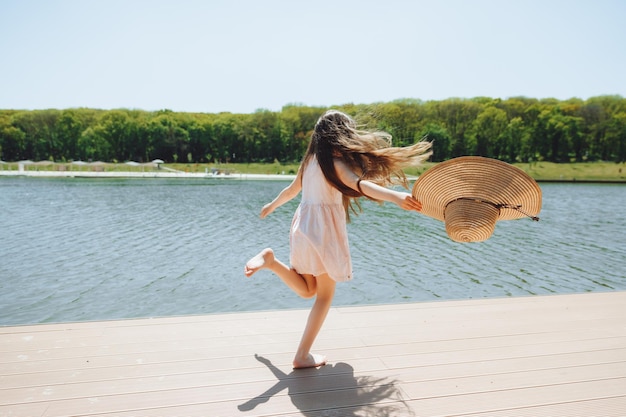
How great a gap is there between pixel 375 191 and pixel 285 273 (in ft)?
2.41

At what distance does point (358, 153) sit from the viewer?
2674 mm

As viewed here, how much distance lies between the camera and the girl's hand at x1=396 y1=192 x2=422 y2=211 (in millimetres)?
2371

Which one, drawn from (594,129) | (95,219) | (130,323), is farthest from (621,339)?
(594,129)

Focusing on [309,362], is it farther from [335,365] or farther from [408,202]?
[408,202]

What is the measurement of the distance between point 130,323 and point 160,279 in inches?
237

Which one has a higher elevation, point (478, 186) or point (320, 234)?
point (478, 186)

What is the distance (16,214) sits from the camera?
19875mm

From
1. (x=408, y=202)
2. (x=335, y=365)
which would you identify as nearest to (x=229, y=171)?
(x=335, y=365)

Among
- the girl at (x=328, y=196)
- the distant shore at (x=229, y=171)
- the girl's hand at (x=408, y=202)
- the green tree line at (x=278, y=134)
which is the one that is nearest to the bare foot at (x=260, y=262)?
the girl at (x=328, y=196)

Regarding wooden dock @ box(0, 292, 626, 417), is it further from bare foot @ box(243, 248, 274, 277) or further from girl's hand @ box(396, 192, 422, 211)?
girl's hand @ box(396, 192, 422, 211)

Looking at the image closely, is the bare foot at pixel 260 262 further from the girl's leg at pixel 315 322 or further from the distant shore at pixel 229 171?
the distant shore at pixel 229 171

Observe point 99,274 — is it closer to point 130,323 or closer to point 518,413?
point 130,323

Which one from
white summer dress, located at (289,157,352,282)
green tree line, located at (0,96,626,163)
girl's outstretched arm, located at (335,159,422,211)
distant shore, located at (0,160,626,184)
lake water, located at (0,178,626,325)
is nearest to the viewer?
girl's outstretched arm, located at (335,159,422,211)

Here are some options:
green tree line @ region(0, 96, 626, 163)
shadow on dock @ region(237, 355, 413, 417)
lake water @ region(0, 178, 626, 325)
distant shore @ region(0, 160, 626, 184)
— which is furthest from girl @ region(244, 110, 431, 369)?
green tree line @ region(0, 96, 626, 163)
